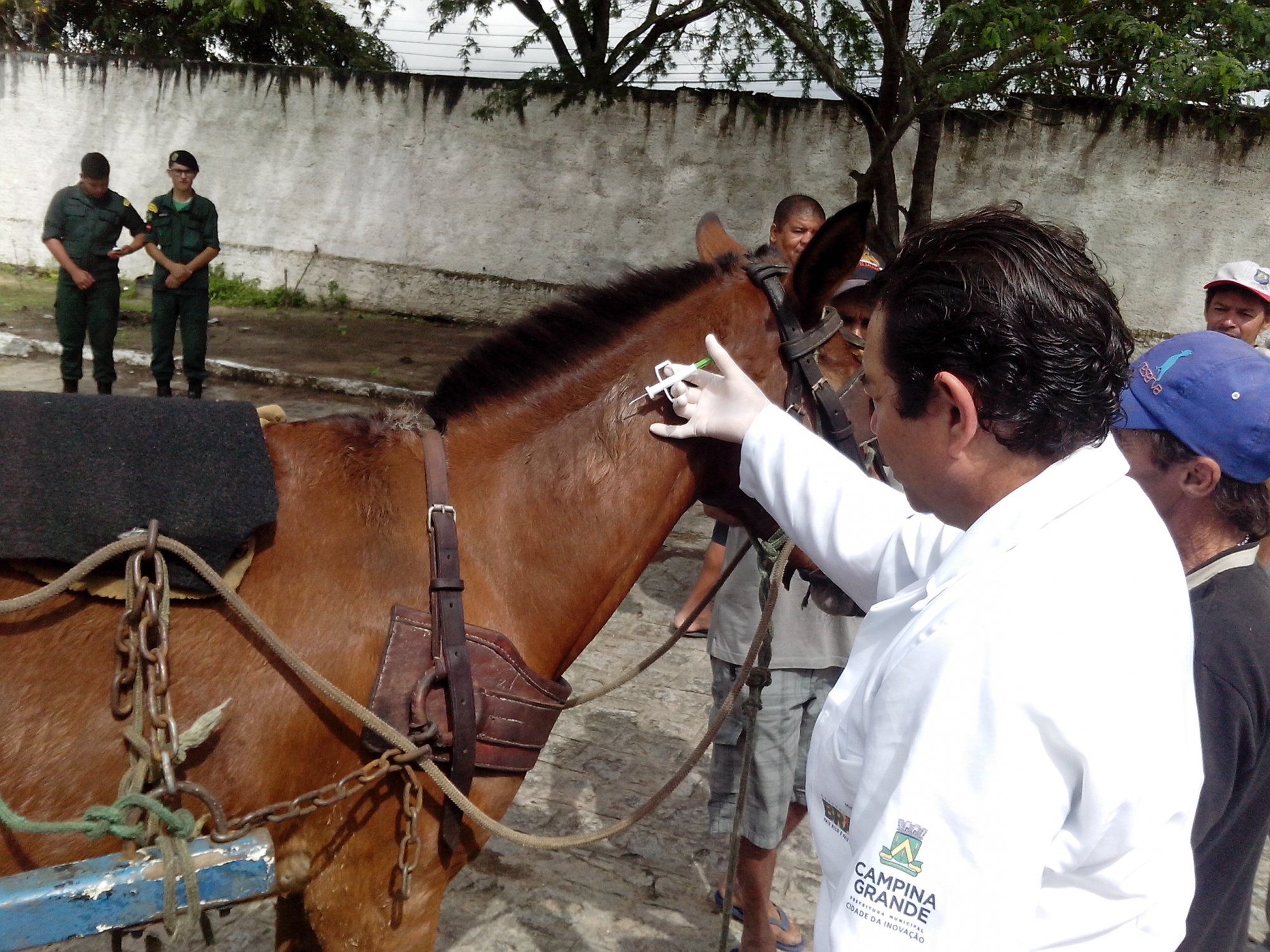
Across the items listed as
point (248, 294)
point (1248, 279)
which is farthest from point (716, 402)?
point (248, 294)

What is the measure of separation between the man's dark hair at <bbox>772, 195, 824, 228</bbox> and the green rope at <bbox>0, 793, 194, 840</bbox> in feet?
12.6

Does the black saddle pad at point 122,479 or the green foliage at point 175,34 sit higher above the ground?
the green foliage at point 175,34

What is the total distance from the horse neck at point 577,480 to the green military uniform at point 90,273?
7355 mm

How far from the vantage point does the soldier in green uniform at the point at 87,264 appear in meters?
7.71

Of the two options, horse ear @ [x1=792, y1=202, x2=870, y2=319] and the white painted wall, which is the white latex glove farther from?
the white painted wall

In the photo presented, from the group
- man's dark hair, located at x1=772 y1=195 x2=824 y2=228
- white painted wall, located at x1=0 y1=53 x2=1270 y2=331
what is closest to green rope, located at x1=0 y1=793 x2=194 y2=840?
man's dark hair, located at x1=772 y1=195 x2=824 y2=228

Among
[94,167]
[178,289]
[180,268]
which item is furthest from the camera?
[178,289]

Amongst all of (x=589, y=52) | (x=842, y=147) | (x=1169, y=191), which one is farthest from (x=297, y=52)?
(x=1169, y=191)

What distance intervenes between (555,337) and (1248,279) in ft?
10.5

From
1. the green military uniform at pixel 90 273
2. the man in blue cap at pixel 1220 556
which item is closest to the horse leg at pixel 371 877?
the man in blue cap at pixel 1220 556

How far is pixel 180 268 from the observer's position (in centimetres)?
789

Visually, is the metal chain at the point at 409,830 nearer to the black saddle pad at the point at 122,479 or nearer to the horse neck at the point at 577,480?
the horse neck at the point at 577,480

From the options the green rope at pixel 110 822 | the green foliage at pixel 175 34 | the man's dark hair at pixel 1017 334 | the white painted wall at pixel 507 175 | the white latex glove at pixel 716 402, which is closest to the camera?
the man's dark hair at pixel 1017 334

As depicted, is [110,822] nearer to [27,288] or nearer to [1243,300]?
[1243,300]
